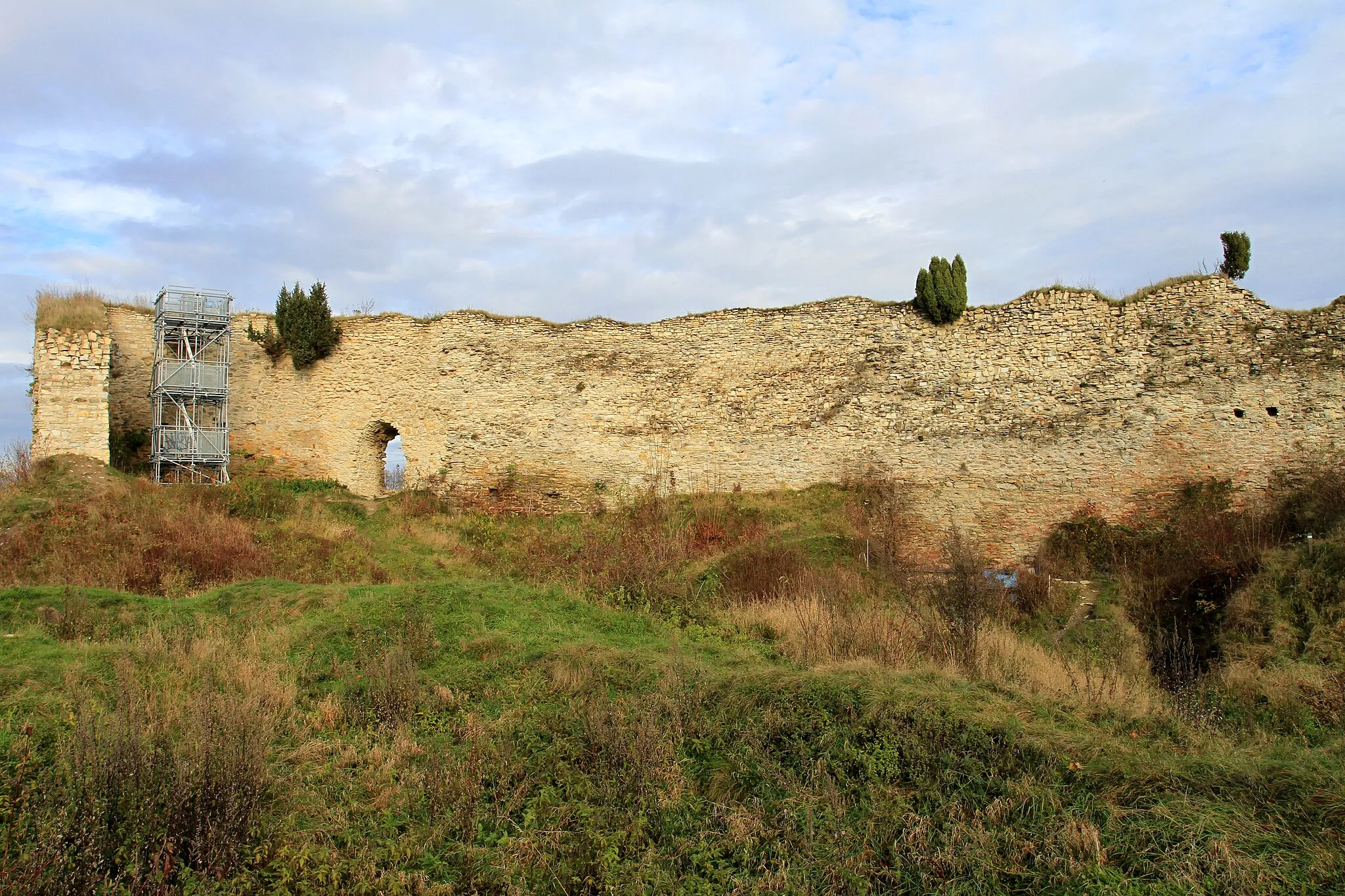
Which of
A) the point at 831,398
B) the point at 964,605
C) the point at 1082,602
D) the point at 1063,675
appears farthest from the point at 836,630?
the point at 831,398

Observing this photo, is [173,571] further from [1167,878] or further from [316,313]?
[1167,878]

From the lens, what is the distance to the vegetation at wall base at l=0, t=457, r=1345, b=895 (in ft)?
14.8

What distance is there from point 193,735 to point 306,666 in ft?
8.62

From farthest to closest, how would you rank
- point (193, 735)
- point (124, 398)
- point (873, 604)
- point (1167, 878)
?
point (124, 398)
point (873, 604)
point (193, 735)
point (1167, 878)

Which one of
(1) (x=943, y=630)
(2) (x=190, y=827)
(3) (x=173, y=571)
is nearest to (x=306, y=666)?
(2) (x=190, y=827)

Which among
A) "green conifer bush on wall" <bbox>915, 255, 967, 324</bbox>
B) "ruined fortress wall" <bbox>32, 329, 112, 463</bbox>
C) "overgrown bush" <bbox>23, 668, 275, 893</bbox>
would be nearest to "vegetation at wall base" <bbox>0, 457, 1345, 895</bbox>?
"overgrown bush" <bbox>23, 668, 275, 893</bbox>

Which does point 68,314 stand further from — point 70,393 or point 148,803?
point 148,803

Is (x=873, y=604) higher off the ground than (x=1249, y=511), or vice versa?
(x=1249, y=511)

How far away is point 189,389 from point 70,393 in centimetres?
204

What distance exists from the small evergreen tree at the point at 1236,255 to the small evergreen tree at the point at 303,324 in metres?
18.3

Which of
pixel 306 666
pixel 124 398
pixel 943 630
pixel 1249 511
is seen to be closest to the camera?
pixel 306 666

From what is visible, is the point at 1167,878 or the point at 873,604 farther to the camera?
the point at 873,604

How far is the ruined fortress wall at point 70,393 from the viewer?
14258 mm

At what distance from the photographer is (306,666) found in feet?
25.4
